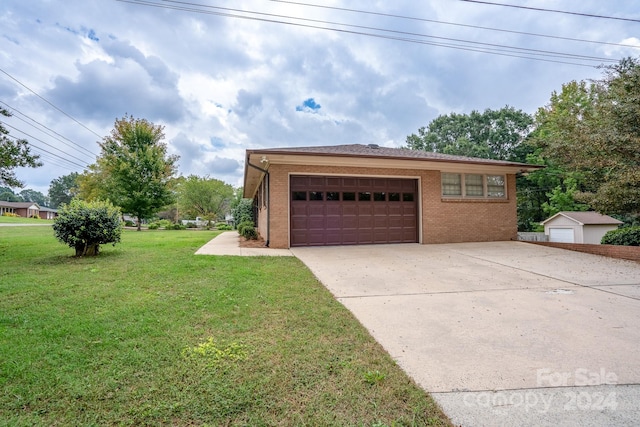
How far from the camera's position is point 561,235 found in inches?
730

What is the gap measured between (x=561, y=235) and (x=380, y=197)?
15.4 meters

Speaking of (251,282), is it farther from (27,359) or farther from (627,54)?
(627,54)

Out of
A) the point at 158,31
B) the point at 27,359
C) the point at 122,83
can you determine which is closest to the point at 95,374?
the point at 27,359

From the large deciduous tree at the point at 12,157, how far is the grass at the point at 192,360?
5.80 metres

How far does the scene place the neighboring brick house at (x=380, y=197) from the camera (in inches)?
373

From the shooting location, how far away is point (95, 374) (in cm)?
216

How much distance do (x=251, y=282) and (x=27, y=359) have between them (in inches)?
112

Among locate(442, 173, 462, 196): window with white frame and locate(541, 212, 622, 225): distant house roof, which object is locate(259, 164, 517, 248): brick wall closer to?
locate(442, 173, 462, 196): window with white frame

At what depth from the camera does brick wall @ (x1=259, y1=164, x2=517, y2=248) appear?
31.0ft

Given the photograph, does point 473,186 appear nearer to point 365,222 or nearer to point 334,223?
point 365,222

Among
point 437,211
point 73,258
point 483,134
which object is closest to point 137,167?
point 73,258

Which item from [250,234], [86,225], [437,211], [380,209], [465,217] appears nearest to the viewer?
[86,225]

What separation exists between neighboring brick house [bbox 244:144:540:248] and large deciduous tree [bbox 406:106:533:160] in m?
22.6

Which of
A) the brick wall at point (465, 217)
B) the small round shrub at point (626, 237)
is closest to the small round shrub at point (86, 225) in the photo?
the brick wall at point (465, 217)
